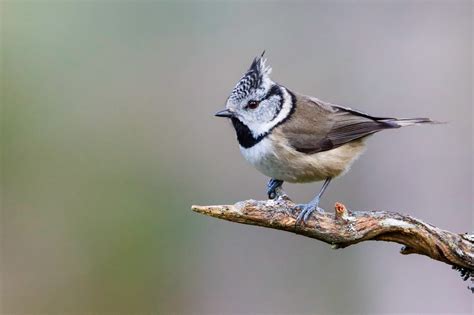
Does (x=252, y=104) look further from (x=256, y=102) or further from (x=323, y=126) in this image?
(x=323, y=126)

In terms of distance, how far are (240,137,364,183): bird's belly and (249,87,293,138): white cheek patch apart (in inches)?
3.3

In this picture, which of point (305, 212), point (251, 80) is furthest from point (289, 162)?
point (305, 212)

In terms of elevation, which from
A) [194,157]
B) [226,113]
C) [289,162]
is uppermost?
[226,113]

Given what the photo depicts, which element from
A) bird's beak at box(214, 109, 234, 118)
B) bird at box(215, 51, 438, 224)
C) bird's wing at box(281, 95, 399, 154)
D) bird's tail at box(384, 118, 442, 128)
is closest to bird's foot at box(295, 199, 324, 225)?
bird at box(215, 51, 438, 224)

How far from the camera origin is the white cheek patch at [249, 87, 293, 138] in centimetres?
394

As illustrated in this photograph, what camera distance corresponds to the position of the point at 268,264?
618cm

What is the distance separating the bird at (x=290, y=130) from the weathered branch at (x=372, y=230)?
68 cm

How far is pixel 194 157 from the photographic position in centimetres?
678

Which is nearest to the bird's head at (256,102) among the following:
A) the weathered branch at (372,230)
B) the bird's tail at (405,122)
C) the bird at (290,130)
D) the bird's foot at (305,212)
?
the bird at (290,130)

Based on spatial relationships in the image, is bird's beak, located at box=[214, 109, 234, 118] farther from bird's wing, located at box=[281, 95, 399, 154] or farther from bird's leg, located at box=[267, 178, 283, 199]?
bird's leg, located at box=[267, 178, 283, 199]

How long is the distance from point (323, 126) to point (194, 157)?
291 cm

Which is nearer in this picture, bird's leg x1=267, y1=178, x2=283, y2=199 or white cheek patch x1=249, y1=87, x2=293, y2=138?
white cheek patch x1=249, y1=87, x2=293, y2=138

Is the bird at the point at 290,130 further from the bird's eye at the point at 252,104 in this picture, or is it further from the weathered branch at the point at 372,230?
the weathered branch at the point at 372,230

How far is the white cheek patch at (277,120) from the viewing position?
3936 millimetres
